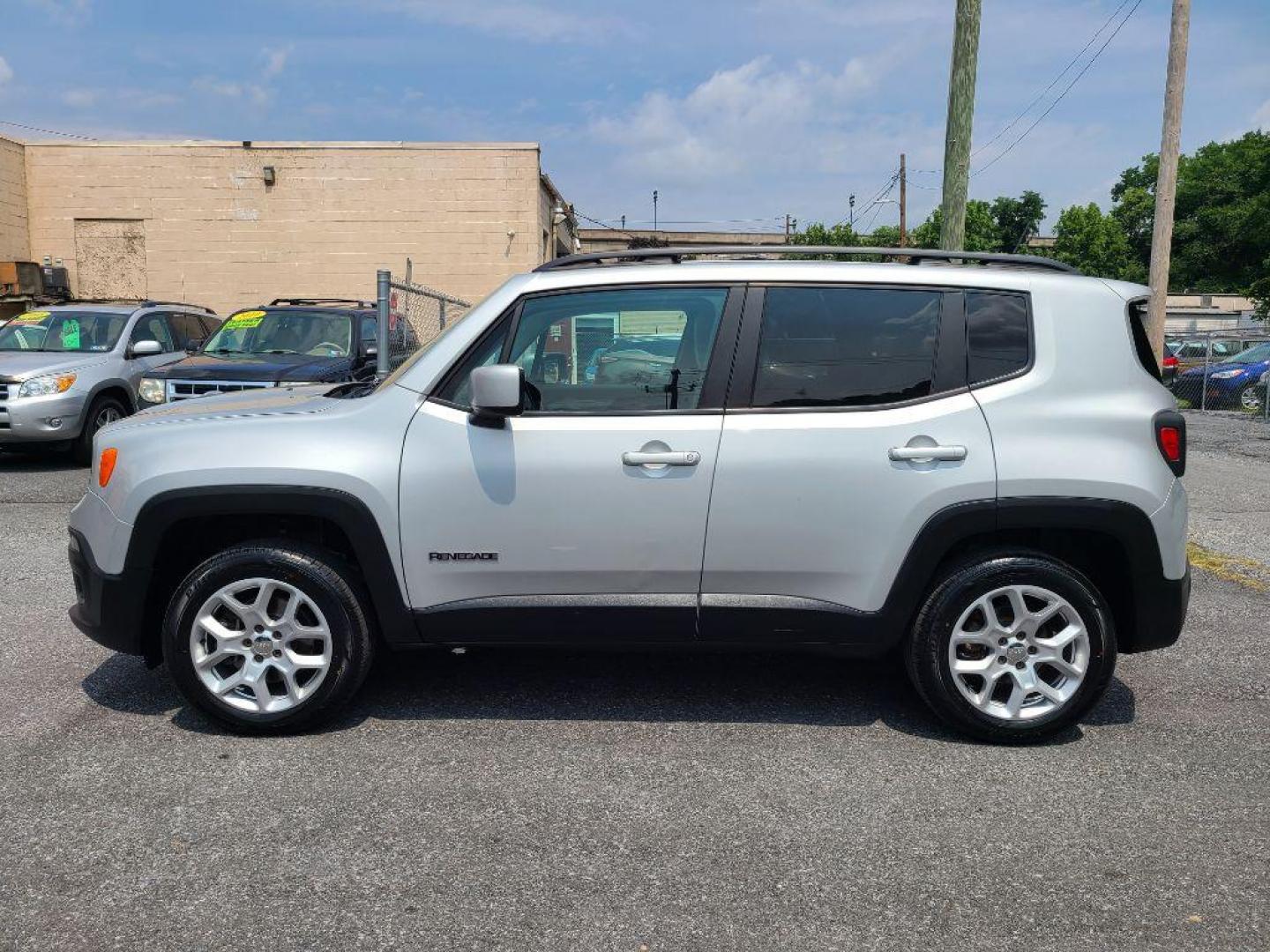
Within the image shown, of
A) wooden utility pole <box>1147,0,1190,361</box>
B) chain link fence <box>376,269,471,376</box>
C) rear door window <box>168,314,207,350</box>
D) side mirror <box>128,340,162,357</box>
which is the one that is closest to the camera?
chain link fence <box>376,269,471,376</box>

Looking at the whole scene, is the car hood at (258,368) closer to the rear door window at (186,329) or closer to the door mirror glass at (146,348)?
the door mirror glass at (146,348)

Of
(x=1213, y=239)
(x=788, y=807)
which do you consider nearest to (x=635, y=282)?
(x=788, y=807)

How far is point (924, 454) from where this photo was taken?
157 inches

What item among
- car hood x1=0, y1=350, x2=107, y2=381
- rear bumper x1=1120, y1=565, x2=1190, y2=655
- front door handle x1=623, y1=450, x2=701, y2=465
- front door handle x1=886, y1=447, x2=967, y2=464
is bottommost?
rear bumper x1=1120, y1=565, x2=1190, y2=655

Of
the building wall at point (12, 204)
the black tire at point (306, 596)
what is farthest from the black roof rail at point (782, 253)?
the building wall at point (12, 204)


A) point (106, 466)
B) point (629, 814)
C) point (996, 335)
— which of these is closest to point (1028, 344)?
point (996, 335)

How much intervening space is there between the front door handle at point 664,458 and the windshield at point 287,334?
23.8ft

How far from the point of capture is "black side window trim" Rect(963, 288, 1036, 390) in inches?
161

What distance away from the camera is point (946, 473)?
400 cm

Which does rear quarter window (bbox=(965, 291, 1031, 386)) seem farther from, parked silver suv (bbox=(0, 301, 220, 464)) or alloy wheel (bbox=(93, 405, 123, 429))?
alloy wheel (bbox=(93, 405, 123, 429))

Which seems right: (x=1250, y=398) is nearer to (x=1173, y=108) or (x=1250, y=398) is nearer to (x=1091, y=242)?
(x=1173, y=108)

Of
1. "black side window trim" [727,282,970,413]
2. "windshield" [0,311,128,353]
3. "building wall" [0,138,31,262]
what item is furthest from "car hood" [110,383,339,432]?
"building wall" [0,138,31,262]

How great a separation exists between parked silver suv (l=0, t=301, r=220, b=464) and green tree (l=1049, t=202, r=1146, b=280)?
214 ft

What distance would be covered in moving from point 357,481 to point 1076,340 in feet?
9.07
